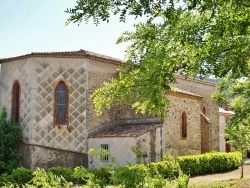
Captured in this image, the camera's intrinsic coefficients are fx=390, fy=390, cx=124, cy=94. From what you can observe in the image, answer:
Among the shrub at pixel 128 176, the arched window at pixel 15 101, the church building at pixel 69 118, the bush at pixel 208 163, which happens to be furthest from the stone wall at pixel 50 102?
the shrub at pixel 128 176

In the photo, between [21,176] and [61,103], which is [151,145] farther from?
[21,176]

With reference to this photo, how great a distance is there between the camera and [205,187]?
16.1 m

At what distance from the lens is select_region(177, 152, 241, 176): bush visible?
22.2 m

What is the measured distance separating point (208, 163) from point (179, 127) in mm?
2926

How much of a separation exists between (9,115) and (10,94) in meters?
1.33

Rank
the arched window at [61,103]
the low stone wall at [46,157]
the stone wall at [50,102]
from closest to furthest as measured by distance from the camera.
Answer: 1. the low stone wall at [46,157]
2. the stone wall at [50,102]
3. the arched window at [61,103]

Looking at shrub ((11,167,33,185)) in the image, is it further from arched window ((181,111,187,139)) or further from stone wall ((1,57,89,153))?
arched window ((181,111,187,139))

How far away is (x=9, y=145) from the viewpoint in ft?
73.9

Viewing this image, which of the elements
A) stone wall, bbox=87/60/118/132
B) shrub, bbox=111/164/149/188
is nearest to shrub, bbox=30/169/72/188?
shrub, bbox=111/164/149/188

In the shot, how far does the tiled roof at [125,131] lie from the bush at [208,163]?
8.06 ft

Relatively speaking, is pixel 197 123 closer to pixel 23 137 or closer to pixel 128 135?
pixel 128 135

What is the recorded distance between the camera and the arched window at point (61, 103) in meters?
22.9

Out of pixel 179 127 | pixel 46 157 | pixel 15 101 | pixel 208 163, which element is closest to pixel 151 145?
pixel 179 127

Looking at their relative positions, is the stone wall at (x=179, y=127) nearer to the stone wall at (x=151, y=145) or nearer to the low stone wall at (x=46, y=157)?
the stone wall at (x=151, y=145)
